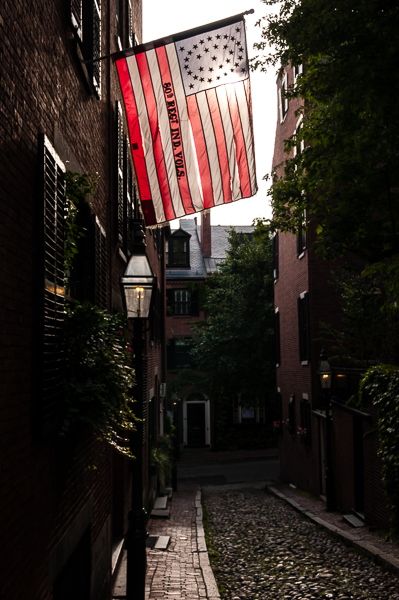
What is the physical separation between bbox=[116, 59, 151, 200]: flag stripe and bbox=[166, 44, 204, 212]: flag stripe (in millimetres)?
485

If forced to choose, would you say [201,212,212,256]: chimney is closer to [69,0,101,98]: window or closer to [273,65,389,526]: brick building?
[273,65,389,526]: brick building

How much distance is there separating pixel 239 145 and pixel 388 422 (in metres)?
5.33

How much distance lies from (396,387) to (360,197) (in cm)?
310

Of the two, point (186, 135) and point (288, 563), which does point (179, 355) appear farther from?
point (186, 135)

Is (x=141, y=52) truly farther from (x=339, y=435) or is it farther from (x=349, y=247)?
(x=339, y=435)

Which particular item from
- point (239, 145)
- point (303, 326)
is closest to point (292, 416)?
point (303, 326)

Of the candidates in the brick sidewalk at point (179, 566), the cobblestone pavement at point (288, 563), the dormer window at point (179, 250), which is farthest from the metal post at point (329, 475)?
the dormer window at point (179, 250)

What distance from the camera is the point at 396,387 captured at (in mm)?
10117

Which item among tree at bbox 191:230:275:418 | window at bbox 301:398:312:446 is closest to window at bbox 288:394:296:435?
window at bbox 301:398:312:446

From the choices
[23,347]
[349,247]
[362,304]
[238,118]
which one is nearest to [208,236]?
[362,304]

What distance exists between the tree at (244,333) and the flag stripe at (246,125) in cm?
2468

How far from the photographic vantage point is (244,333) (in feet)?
106

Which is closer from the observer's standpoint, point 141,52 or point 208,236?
point 141,52

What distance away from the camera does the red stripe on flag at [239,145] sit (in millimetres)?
7117
